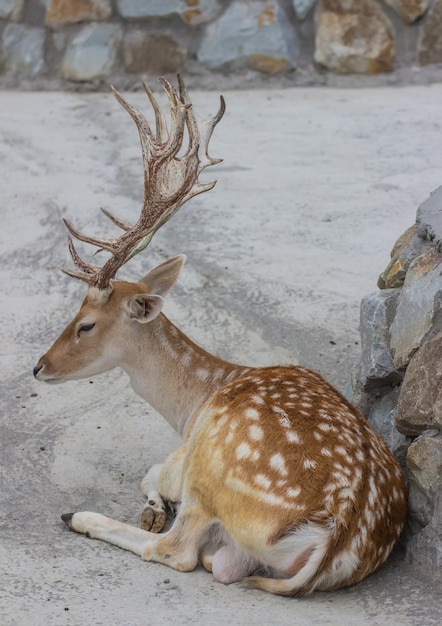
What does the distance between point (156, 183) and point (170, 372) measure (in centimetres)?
75

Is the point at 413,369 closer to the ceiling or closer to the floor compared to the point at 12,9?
closer to the ceiling

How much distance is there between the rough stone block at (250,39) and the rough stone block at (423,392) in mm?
5653

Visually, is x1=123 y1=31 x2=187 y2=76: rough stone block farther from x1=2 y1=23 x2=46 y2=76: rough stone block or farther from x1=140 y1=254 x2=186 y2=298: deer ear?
x1=140 y1=254 x2=186 y2=298: deer ear

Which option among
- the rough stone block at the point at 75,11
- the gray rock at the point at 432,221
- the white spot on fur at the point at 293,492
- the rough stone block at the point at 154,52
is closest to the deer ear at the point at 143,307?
the gray rock at the point at 432,221

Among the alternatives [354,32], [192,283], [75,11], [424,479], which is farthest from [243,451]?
[75,11]

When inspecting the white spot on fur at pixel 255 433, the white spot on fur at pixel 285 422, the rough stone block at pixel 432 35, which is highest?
the white spot on fur at pixel 285 422

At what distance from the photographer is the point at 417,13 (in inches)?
344

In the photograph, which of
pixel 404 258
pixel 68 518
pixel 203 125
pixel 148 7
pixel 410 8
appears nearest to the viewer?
pixel 68 518

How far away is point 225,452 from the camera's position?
11.9ft

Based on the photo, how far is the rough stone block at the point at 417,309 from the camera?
371 cm

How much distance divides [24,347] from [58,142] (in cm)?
295

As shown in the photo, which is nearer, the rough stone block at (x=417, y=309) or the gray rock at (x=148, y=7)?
the rough stone block at (x=417, y=309)

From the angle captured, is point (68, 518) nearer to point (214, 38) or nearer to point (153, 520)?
point (153, 520)

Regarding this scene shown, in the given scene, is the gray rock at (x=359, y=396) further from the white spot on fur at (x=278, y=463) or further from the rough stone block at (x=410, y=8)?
the rough stone block at (x=410, y=8)
